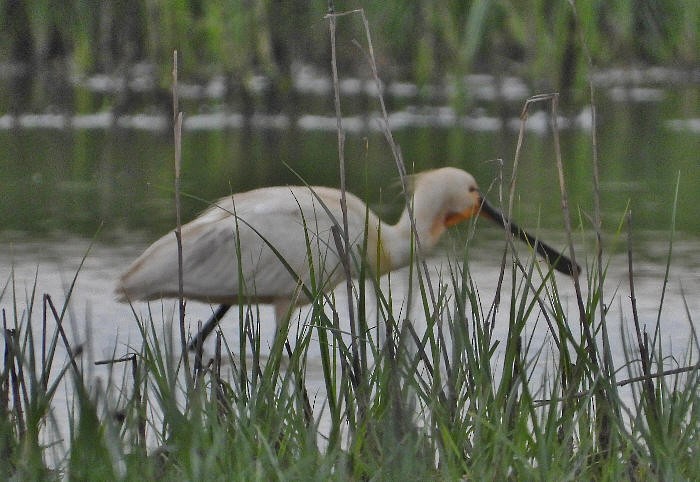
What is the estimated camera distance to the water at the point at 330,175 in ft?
15.2

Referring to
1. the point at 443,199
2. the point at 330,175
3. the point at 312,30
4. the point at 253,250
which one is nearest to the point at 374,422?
the point at 253,250

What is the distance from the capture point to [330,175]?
747 centimetres

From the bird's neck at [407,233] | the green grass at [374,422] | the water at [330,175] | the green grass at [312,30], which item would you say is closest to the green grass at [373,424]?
the green grass at [374,422]

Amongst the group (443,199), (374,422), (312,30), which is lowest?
(374,422)

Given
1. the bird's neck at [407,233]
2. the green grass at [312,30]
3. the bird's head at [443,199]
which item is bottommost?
the bird's neck at [407,233]

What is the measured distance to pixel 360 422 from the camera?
92.7 inches

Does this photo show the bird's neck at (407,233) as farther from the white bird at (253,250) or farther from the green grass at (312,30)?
the green grass at (312,30)

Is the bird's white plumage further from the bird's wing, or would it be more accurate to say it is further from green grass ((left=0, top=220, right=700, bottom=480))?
green grass ((left=0, top=220, right=700, bottom=480))

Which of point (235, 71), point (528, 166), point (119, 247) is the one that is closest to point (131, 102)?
point (235, 71)

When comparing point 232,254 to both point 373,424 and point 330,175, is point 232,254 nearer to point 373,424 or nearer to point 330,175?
point 373,424

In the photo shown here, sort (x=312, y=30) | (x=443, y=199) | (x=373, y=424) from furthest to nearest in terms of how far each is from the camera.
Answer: (x=312, y=30) → (x=443, y=199) → (x=373, y=424)

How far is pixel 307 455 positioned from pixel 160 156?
20.7 ft

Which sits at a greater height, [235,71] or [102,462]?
[235,71]

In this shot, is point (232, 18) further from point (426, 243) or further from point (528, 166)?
point (426, 243)
